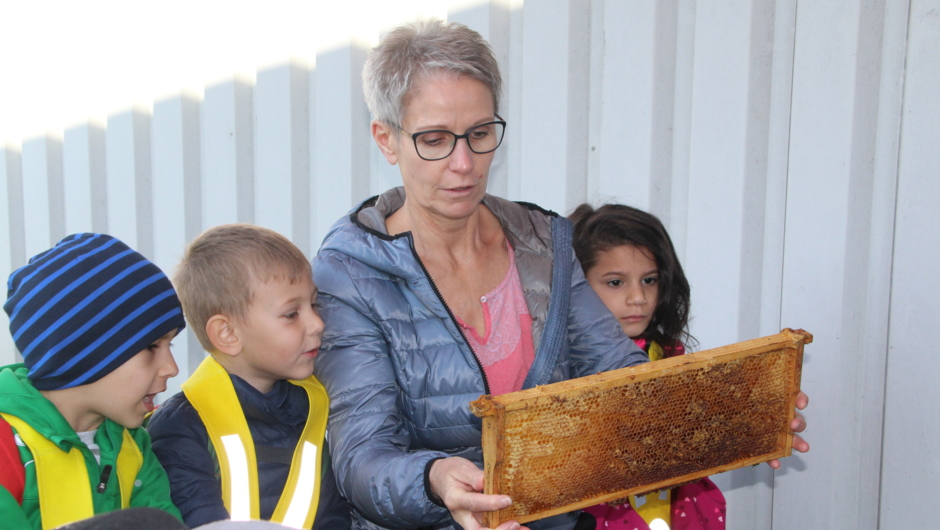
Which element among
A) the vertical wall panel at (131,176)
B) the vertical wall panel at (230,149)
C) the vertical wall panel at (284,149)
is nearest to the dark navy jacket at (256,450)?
the vertical wall panel at (284,149)

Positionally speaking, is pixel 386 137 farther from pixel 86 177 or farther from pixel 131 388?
pixel 86 177

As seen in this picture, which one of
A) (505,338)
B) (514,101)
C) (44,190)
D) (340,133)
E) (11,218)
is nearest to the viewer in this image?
(505,338)

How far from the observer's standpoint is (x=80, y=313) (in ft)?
6.10

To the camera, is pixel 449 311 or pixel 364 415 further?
pixel 449 311

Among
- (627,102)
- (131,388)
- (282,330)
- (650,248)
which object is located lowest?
(131,388)

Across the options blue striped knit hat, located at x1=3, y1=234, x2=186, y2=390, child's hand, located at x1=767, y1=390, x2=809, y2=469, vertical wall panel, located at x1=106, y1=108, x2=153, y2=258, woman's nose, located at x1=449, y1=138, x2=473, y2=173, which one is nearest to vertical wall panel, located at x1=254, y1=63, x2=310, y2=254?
vertical wall panel, located at x1=106, y1=108, x2=153, y2=258

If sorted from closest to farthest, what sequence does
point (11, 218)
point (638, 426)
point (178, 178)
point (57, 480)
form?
1. point (57, 480)
2. point (638, 426)
3. point (178, 178)
4. point (11, 218)

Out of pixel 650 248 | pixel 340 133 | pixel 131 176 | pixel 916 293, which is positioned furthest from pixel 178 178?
pixel 916 293

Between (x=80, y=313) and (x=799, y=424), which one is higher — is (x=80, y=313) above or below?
above

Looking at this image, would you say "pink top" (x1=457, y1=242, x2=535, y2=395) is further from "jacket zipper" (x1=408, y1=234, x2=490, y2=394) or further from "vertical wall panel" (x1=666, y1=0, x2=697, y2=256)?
"vertical wall panel" (x1=666, y1=0, x2=697, y2=256)

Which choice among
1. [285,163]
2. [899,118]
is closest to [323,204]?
[285,163]

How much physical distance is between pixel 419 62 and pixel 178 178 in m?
3.20

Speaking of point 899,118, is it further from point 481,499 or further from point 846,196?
point 481,499

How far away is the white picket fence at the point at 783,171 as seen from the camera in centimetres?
294
